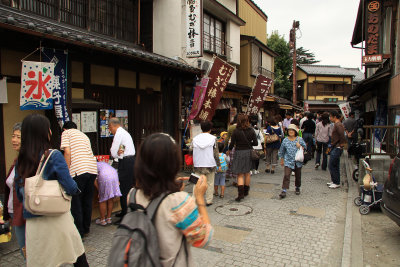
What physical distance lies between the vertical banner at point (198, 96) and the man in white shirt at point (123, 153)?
427 cm

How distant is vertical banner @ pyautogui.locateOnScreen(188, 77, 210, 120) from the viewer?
9.50 meters

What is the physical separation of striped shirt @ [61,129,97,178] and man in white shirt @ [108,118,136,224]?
75 centimetres

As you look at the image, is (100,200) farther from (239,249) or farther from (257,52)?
(257,52)

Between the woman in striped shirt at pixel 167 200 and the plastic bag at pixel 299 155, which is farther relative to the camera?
the plastic bag at pixel 299 155

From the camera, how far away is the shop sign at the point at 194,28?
379 inches

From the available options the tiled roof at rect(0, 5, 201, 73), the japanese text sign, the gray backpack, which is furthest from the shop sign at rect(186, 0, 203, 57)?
the gray backpack

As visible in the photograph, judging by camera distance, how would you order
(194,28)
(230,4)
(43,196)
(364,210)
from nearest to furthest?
(43,196)
(364,210)
(194,28)
(230,4)

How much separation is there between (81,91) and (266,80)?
915 centimetres

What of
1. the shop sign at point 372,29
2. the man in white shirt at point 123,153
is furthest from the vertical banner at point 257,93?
the man in white shirt at point 123,153

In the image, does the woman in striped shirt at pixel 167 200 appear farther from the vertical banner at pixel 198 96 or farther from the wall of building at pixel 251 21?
the wall of building at pixel 251 21

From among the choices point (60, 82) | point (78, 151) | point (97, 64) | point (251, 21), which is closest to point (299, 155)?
point (78, 151)

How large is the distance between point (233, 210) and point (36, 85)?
4.65 metres

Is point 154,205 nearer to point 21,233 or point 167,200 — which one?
point 167,200

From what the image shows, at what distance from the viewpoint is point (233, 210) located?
639cm
